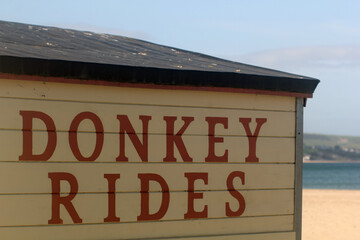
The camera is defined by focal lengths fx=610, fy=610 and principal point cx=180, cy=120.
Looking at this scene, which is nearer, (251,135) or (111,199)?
(111,199)

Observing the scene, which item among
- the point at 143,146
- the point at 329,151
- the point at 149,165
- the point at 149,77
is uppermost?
the point at 149,77

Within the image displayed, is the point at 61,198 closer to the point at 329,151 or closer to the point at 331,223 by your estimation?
→ the point at 331,223

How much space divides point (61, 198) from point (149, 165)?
2.40ft

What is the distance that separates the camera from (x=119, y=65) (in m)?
4.58

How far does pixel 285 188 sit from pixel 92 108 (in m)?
1.84

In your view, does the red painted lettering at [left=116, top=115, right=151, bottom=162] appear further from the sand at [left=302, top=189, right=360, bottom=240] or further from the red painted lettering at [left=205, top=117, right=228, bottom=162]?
the sand at [left=302, top=189, right=360, bottom=240]

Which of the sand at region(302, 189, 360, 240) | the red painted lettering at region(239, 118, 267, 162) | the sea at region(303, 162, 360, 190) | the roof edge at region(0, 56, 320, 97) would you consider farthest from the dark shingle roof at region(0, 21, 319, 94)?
the sea at region(303, 162, 360, 190)

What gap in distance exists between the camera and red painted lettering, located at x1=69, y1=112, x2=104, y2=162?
4.60 metres

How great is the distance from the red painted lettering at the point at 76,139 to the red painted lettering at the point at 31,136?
0.14 m

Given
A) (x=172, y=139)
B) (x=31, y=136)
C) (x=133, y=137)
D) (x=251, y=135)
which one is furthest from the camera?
(x=251, y=135)

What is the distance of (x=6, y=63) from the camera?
4297 millimetres

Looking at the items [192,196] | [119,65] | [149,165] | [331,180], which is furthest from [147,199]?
[331,180]

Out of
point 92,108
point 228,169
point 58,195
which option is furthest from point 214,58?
point 58,195

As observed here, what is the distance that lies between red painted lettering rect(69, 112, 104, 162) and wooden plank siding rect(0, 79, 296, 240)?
0.9 inches
